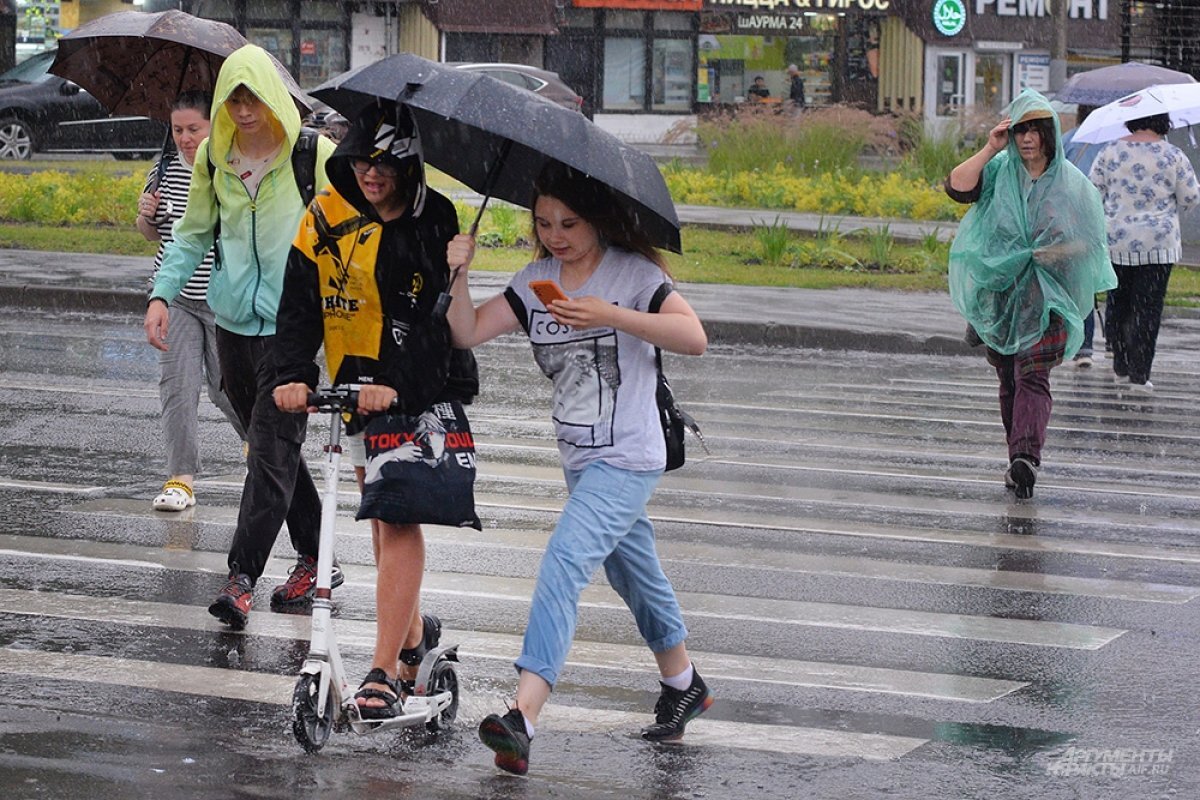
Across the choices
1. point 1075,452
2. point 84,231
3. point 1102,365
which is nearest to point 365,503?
point 1075,452

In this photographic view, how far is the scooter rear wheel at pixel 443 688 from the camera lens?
17.9ft

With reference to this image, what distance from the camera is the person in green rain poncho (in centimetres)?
970

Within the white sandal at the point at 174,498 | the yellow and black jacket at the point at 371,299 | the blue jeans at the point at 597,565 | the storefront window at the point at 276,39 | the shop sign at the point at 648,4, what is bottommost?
the white sandal at the point at 174,498

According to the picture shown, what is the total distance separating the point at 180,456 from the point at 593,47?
128 feet

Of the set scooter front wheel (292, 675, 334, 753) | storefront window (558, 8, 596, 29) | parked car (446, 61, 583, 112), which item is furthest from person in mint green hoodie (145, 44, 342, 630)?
storefront window (558, 8, 596, 29)

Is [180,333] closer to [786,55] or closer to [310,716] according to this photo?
[310,716]

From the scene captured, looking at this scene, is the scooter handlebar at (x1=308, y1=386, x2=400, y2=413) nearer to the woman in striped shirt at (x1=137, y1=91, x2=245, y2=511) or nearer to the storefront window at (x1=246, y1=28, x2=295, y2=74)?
the woman in striped shirt at (x1=137, y1=91, x2=245, y2=511)

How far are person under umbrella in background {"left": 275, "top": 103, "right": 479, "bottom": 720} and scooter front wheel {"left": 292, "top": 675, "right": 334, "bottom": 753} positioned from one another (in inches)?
4.1

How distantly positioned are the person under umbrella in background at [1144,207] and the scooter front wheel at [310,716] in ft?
32.5

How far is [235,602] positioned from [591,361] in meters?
1.94

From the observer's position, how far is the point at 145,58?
27.9 ft

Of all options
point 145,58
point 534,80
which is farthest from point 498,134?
point 534,80

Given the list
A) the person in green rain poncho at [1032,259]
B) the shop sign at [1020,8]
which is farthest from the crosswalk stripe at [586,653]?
the shop sign at [1020,8]

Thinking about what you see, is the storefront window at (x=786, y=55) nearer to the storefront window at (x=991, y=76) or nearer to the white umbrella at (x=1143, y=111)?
the storefront window at (x=991, y=76)
